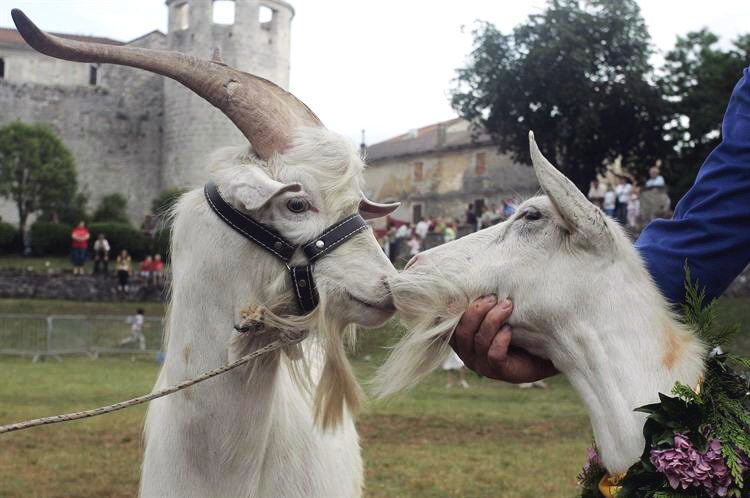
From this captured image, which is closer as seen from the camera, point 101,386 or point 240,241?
point 240,241

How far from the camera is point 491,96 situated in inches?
1594

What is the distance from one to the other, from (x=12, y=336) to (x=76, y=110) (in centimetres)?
4216

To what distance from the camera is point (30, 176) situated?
2073 inches

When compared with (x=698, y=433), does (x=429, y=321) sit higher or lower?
higher

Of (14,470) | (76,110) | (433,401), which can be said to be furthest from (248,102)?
(76,110)

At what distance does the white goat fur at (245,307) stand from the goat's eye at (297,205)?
19 mm

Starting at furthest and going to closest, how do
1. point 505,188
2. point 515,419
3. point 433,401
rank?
point 505,188 < point 433,401 < point 515,419

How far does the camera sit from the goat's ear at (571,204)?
8.55 ft

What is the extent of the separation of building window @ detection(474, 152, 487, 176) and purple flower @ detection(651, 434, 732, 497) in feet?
176

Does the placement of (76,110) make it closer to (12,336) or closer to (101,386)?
(12,336)

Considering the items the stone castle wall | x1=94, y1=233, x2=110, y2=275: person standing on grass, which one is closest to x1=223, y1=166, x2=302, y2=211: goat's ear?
x1=94, y1=233, x2=110, y2=275: person standing on grass

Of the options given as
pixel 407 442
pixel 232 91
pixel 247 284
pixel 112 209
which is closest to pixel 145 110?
pixel 112 209

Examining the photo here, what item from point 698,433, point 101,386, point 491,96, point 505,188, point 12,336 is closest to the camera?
point 698,433

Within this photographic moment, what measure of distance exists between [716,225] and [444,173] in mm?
56773
